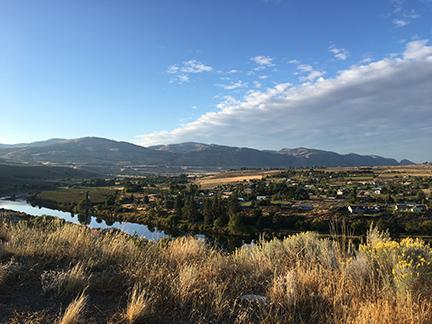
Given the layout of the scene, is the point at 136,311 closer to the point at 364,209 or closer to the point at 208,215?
the point at 208,215

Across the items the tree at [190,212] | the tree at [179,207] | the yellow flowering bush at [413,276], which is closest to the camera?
the yellow flowering bush at [413,276]

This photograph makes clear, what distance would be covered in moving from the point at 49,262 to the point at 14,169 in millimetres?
214305

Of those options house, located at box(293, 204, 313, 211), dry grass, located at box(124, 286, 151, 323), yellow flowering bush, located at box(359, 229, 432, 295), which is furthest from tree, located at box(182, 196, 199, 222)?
dry grass, located at box(124, 286, 151, 323)

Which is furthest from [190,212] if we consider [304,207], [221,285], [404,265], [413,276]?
[404,265]

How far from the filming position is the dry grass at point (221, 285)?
4.50 metres

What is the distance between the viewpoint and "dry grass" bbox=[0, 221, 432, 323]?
450 centimetres

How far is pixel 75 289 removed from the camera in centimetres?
533

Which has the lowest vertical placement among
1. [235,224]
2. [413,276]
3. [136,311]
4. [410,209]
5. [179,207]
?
[235,224]

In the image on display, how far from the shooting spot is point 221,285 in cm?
531

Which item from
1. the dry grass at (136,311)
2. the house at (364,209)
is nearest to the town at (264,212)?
the house at (364,209)

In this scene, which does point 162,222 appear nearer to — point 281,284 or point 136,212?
point 136,212

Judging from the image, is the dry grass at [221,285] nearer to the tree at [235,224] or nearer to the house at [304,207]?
the tree at [235,224]

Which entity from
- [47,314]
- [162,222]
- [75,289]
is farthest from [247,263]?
[162,222]

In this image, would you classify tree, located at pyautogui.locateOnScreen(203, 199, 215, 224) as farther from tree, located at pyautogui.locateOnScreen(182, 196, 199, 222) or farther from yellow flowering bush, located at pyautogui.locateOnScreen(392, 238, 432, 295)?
yellow flowering bush, located at pyautogui.locateOnScreen(392, 238, 432, 295)
